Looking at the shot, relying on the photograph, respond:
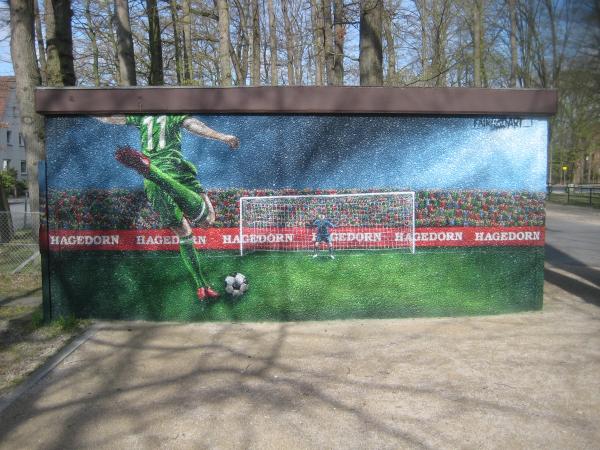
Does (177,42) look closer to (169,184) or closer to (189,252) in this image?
(169,184)

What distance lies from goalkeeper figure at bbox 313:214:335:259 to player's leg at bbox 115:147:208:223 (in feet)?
4.48

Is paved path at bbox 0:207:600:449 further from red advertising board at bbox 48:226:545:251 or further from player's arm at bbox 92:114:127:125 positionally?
player's arm at bbox 92:114:127:125

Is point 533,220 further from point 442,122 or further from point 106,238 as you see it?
point 106,238

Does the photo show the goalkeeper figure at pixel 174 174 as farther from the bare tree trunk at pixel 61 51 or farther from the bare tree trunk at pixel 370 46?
the bare tree trunk at pixel 370 46

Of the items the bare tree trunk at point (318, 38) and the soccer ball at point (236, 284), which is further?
the bare tree trunk at point (318, 38)

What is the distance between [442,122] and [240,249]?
2891 millimetres

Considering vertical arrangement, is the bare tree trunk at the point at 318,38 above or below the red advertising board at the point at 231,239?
above

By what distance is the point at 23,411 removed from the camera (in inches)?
183

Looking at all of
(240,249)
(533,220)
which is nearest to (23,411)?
(240,249)

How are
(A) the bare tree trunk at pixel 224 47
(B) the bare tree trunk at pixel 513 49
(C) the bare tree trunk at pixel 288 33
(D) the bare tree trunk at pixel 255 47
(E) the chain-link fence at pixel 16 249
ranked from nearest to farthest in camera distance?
(E) the chain-link fence at pixel 16 249 < (A) the bare tree trunk at pixel 224 47 < (D) the bare tree trunk at pixel 255 47 < (C) the bare tree trunk at pixel 288 33 < (B) the bare tree trunk at pixel 513 49

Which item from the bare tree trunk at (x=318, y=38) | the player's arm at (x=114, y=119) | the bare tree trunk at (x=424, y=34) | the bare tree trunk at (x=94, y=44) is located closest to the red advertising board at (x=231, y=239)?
the player's arm at (x=114, y=119)

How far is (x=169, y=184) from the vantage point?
23.1 ft

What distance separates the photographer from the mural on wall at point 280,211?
698 centimetres

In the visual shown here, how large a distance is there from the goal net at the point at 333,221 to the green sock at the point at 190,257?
57cm
